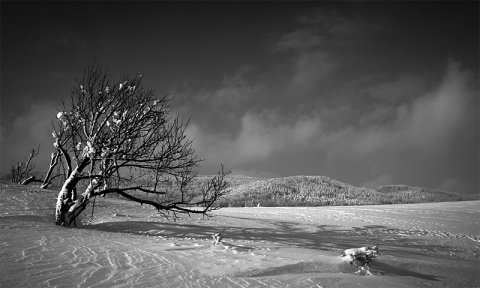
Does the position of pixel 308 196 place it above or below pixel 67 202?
above

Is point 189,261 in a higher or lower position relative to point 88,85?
lower

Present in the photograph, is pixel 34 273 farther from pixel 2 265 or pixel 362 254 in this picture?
pixel 362 254

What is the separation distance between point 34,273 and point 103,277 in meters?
0.71

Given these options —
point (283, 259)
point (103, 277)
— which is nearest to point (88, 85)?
point (103, 277)

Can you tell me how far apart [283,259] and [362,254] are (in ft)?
4.00

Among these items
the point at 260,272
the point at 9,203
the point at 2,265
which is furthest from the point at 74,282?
the point at 9,203

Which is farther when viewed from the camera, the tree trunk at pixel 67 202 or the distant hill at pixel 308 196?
A: the distant hill at pixel 308 196

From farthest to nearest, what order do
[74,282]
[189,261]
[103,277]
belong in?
[189,261]
[103,277]
[74,282]

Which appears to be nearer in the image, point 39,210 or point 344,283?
point 344,283

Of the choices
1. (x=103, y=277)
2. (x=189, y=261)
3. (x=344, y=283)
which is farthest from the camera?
(x=189, y=261)

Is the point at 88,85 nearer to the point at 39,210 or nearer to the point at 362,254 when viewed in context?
the point at 39,210

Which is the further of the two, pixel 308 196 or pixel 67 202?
pixel 308 196

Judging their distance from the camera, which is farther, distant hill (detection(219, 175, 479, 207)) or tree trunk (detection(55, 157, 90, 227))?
distant hill (detection(219, 175, 479, 207))

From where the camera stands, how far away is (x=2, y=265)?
308 cm
